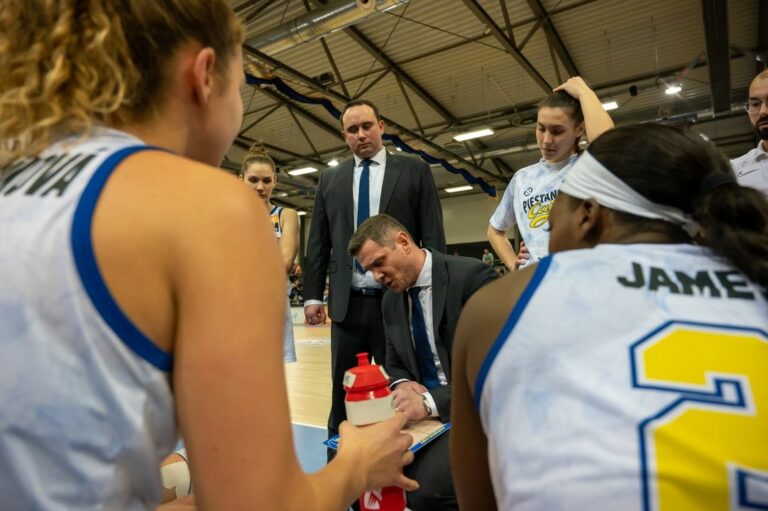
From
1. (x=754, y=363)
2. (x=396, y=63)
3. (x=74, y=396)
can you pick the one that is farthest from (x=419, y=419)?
(x=396, y=63)

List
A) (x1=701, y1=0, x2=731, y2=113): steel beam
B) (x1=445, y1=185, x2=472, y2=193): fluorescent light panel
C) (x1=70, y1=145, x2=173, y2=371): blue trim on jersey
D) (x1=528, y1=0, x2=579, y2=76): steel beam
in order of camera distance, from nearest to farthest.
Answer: (x1=70, y1=145, x2=173, y2=371): blue trim on jersey
(x1=701, y1=0, x2=731, y2=113): steel beam
(x1=528, y1=0, x2=579, y2=76): steel beam
(x1=445, y1=185, x2=472, y2=193): fluorescent light panel

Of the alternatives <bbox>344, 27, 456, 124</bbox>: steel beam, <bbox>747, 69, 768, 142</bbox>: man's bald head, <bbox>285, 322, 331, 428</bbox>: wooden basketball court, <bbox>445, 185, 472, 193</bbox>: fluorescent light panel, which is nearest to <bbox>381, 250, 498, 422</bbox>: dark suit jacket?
<bbox>285, 322, 331, 428</bbox>: wooden basketball court

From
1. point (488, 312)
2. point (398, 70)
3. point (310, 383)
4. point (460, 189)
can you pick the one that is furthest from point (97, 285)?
point (460, 189)

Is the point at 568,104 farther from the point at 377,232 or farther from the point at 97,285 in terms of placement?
the point at 97,285

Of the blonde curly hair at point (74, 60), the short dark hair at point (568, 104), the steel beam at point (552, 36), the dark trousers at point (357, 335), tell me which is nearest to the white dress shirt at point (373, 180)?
the dark trousers at point (357, 335)

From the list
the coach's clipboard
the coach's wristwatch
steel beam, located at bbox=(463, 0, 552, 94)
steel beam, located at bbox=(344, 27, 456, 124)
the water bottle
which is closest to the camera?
the water bottle

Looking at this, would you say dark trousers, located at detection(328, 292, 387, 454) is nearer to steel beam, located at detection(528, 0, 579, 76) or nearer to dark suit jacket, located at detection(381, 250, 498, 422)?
dark suit jacket, located at detection(381, 250, 498, 422)

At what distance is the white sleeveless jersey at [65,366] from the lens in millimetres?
487

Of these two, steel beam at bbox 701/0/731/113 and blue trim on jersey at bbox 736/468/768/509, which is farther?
steel beam at bbox 701/0/731/113

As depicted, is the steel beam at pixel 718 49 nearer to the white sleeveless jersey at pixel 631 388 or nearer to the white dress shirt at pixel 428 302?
the white dress shirt at pixel 428 302

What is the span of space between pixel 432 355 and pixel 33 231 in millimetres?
1879

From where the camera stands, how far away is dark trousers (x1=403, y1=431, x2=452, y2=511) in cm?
168

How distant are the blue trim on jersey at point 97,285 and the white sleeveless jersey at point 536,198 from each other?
212 centimetres

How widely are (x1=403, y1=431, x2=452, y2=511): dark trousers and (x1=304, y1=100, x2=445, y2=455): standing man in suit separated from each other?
2.59 feet
